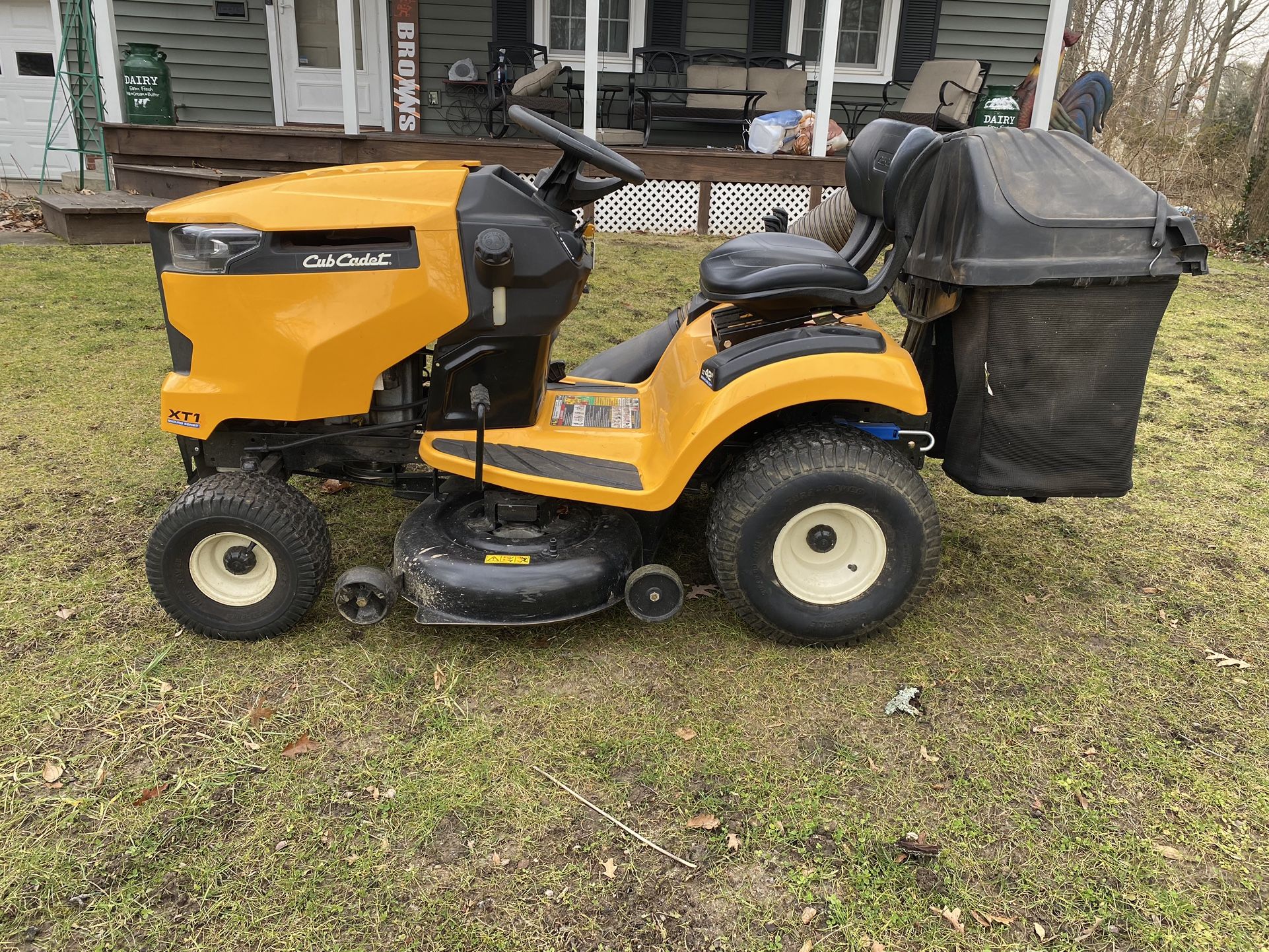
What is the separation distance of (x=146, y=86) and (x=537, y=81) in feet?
13.8

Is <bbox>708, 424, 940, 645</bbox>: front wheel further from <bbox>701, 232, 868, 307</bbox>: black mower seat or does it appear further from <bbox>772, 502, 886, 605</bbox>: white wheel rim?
<bbox>701, 232, 868, 307</bbox>: black mower seat

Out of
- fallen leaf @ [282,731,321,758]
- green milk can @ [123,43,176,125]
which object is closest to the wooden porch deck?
green milk can @ [123,43,176,125]

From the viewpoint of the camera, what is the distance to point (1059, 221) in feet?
7.88

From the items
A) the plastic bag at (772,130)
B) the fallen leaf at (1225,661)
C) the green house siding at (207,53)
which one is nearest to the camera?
the fallen leaf at (1225,661)

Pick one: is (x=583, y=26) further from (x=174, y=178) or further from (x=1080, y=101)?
(x=1080, y=101)

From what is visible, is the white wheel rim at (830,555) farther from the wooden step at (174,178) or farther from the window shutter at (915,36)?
the window shutter at (915,36)

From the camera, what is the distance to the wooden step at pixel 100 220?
8.08 m

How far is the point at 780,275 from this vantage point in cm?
265

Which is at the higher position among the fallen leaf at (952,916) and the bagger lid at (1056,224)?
the bagger lid at (1056,224)

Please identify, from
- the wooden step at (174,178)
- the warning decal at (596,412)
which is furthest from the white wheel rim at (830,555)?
the wooden step at (174,178)

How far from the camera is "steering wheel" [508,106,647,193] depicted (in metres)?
2.52

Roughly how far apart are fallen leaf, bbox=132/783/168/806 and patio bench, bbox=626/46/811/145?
9441 millimetres

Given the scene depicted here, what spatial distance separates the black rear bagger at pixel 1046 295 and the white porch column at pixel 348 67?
8.11m

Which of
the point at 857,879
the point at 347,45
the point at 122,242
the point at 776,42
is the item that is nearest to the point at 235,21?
the point at 347,45
